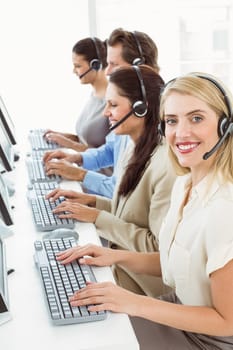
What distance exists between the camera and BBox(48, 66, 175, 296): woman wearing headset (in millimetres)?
1845

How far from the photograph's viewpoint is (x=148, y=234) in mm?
1867

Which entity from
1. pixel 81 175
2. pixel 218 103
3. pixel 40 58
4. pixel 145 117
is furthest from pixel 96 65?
pixel 218 103

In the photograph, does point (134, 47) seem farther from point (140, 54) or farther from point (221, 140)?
point (221, 140)

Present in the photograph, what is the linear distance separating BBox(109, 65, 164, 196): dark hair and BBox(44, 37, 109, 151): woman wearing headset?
0.96 meters

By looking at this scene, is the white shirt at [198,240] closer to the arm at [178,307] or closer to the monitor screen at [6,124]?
the arm at [178,307]

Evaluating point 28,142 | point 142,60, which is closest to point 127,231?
point 142,60

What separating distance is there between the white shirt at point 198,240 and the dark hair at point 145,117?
43 centimetres

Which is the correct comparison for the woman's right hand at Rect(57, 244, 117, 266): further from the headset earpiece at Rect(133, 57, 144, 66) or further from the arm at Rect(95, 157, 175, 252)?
the headset earpiece at Rect(133, 57, 144, 66)

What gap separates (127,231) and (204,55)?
2.44m

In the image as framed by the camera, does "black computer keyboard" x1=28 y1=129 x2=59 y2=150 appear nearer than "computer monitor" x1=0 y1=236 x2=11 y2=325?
No

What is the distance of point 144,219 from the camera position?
1933 mm

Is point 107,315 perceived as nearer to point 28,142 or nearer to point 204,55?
point 28,142

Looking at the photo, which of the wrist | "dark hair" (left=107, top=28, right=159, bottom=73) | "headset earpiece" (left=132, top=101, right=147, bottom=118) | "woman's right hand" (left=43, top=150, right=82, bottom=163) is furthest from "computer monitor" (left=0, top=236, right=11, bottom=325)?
"dark hair" (left=107, top=28, right=159, bottom=73)

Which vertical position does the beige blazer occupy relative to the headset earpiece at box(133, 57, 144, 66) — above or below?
below
